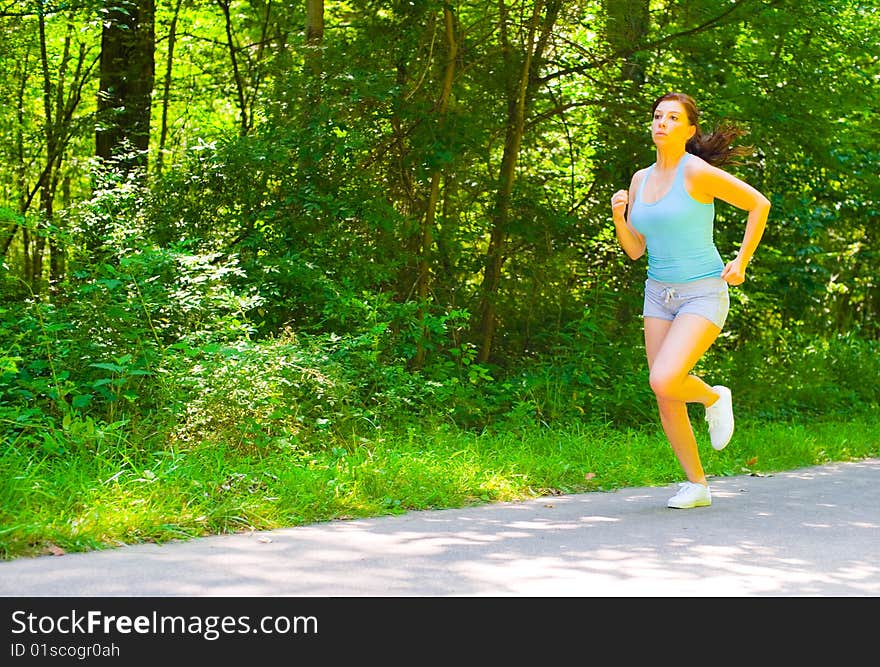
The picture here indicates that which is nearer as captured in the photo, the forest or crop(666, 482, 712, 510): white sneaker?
crop(666, 482, 712, 510): white sneaker

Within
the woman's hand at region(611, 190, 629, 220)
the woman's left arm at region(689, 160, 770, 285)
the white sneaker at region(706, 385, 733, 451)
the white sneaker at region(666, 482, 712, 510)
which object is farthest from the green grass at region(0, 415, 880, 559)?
the woman's left arm at region(689, 160, 770, 285)

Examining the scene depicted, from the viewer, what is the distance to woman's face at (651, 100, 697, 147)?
22.5 feet

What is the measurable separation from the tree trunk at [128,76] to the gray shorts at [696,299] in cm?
818

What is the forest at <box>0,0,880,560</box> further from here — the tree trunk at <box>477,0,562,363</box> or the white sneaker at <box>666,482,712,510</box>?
the white sneaker at <box>666,482,712,510</box>

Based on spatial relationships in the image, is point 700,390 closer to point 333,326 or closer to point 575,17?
point 333,326

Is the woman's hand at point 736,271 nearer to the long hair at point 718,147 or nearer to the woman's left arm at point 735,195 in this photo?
the woman's left arm at point 735,195

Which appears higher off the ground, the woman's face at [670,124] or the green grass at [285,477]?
the woman's face at [670,124]

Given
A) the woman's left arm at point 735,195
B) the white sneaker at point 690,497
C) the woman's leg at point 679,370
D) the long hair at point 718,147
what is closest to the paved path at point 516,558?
the white sneaker at point 690,497

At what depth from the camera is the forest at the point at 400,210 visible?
825 centimetres

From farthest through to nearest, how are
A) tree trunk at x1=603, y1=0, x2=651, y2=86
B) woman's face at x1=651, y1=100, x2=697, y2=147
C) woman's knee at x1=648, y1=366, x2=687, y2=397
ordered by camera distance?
1. tree trunk at x1=603, y1=0, x2=651, y2=86
2. woman's face at x1=651, y1=100, x2=697, y2=147
3. woman's knee at x1=648, y1=366, x2=687, y2=397

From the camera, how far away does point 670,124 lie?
687 centimetres

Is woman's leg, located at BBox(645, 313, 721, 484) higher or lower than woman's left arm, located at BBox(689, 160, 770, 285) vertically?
lower

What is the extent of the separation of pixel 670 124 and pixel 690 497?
230 cm
